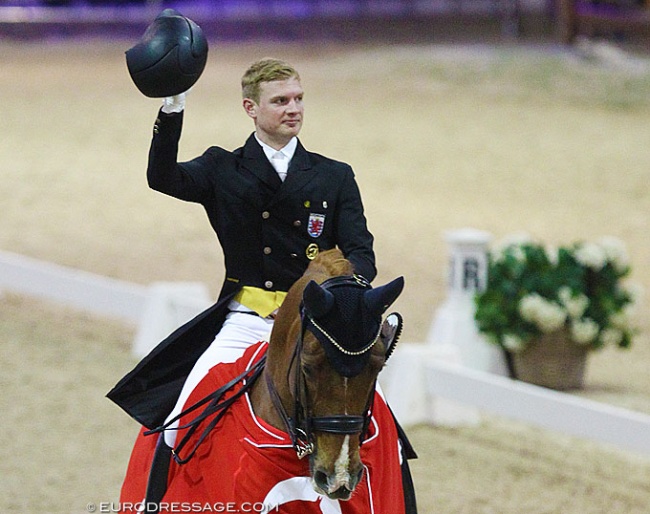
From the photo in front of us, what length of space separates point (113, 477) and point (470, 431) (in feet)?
6.59

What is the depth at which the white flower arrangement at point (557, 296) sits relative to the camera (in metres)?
7.35

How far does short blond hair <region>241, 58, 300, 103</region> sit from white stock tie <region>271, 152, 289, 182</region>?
0.18 metres

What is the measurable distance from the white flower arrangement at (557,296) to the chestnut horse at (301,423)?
3.99 meters

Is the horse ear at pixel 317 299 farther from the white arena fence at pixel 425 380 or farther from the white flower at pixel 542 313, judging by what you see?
A: the white flower at pixel 542 313

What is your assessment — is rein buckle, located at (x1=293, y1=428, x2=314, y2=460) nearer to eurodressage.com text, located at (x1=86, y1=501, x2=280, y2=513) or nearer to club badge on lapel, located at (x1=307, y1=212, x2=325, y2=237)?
eurodressage.com text, located at (x1=86, y1=501, x2=280, y2=513)

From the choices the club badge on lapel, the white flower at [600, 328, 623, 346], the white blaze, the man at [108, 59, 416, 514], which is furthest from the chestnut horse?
the white flower at [600, 328, 623, 346]

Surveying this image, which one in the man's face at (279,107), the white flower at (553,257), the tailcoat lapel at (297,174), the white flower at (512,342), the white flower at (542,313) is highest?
the man's face at (279,107)

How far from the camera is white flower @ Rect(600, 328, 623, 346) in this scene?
7469 mm

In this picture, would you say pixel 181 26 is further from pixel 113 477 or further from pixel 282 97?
pixel 113 477

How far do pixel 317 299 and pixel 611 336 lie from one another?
5073mm

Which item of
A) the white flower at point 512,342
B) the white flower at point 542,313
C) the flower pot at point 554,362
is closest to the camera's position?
the white flower at point 542,313

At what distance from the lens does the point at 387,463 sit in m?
3.29

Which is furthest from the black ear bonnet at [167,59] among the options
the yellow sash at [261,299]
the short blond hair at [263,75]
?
the yellow sash at [261,299]

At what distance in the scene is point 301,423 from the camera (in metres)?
2.93
